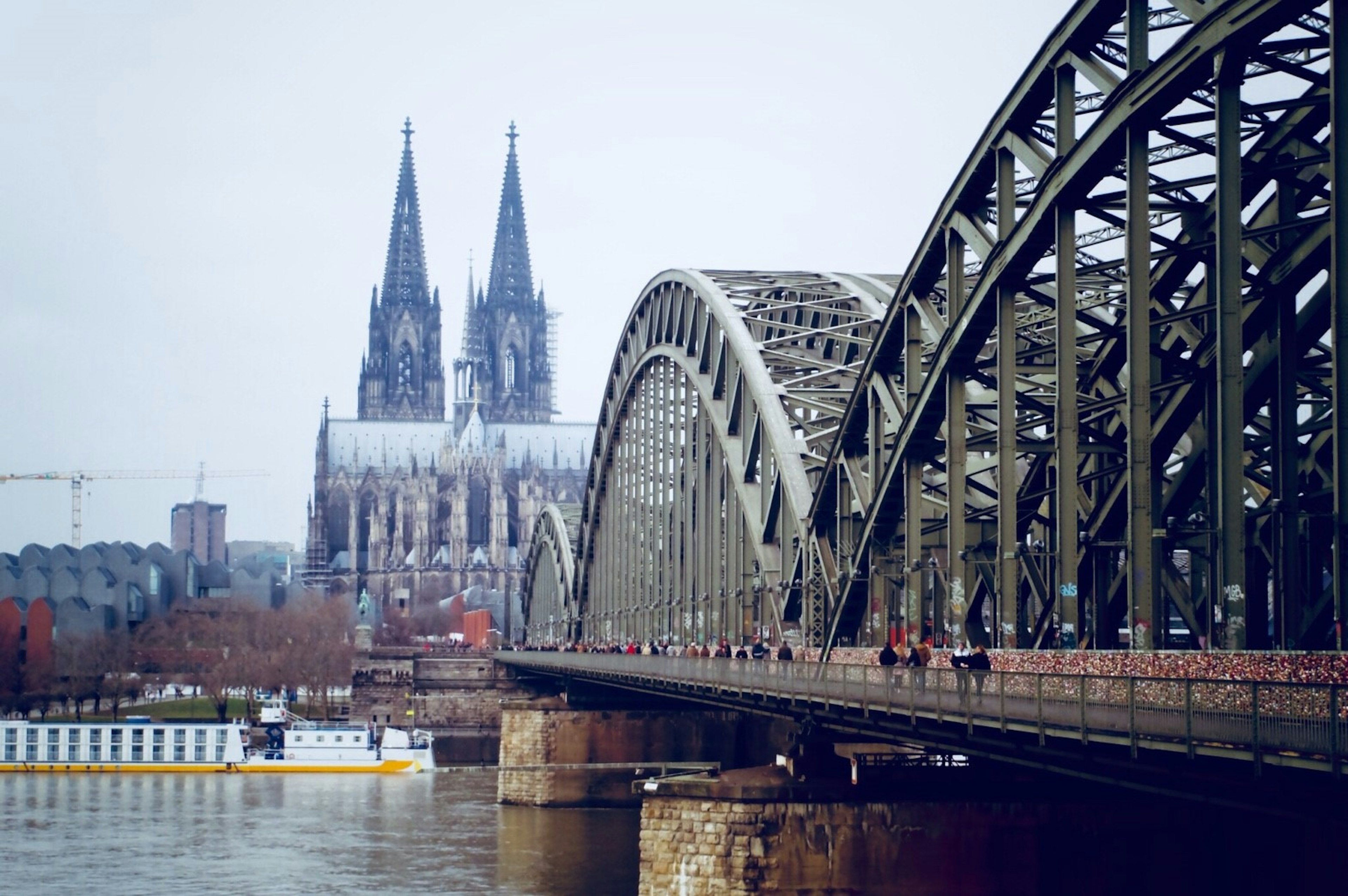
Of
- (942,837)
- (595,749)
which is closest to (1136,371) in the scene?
(942,837)

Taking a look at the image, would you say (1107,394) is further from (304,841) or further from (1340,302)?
(304,841)

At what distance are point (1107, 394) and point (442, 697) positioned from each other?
9227 centimetres

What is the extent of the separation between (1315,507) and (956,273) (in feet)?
29.5

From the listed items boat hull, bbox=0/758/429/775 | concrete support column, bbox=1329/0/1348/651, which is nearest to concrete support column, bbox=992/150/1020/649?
concrete support column, bbox=1329/0/1348/651

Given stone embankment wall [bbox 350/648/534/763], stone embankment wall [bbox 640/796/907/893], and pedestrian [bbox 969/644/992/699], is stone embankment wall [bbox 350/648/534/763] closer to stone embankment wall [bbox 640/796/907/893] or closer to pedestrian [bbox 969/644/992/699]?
stone embankment wall [bbox 640/796/907/893]

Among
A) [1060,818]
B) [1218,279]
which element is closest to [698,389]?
[1060,818]

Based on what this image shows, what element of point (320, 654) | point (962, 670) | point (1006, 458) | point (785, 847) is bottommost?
point (785, 847)

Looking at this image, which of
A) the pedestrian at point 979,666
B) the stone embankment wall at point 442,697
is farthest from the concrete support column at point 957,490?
the stone embankment wall at point 442,697

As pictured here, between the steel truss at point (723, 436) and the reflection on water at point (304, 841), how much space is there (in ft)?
26.8

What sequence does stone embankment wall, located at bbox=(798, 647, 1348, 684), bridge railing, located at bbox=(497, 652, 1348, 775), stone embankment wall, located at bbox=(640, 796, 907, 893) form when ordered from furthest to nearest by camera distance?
1. stone embankment wall, located at bbox=(640, 796, 907, 893)
2. stone embankment wall, located at bbox=(798, 647, 1348, 684)
3. bridge railing, located at bbox=(497, 652, 1348, 775)

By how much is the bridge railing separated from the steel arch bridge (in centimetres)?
228

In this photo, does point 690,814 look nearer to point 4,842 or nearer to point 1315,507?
point 1315,507

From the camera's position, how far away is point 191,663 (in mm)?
159750

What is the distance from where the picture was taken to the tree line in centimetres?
14050
